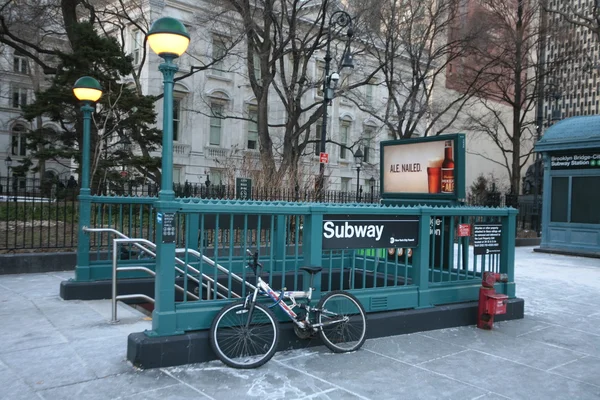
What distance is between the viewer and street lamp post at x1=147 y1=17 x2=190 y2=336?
16.9 ft

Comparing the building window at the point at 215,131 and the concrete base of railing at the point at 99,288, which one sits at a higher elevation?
the building window at the point at 215,131

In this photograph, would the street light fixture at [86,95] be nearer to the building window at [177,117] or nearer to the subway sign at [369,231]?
the subway sign at [369,231]

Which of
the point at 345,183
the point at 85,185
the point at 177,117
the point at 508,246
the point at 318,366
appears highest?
the point at 177,117

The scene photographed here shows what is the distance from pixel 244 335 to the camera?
5.37m

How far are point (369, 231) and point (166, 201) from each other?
2543 millimetres

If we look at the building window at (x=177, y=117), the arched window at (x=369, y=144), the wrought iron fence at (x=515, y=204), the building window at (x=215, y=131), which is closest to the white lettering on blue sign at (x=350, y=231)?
the wrought iron fence at (x=515, y=204)

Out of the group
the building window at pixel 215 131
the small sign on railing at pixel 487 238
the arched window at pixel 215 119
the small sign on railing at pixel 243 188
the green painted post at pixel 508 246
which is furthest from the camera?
the building window at pixel 215 131

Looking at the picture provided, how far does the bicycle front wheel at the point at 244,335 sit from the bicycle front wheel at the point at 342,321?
2.07 ft

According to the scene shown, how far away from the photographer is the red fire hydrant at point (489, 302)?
279 inches

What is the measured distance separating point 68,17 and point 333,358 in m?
17.9

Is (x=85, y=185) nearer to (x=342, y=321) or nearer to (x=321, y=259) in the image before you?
(x=321, y=259)

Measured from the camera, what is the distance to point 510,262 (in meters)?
7.97

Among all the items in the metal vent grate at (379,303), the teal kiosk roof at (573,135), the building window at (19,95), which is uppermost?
the building window at (19,95)

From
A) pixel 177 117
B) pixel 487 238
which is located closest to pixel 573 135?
pixel 487 238
